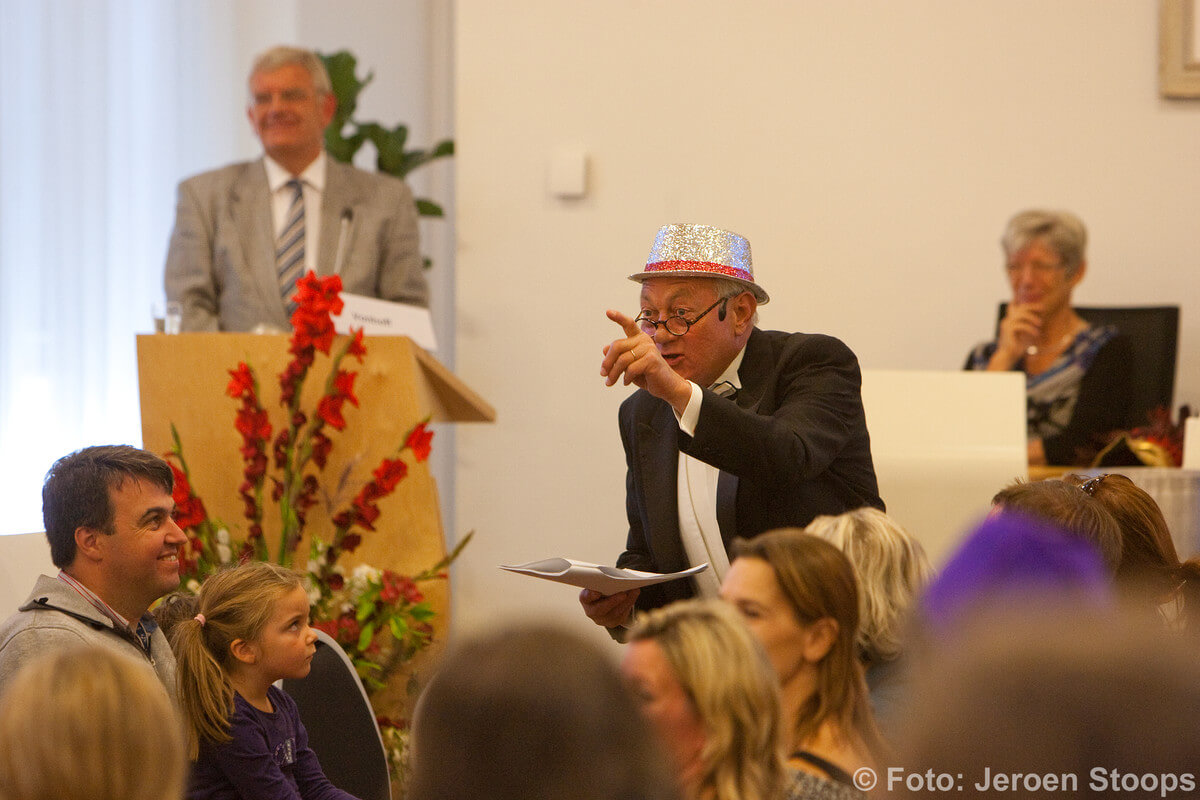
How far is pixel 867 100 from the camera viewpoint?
5.12m

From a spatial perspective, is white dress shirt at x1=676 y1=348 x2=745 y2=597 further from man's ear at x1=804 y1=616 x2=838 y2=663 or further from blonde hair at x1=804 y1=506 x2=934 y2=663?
man's ear at x1=804 y1=616 x2=838 y2=663

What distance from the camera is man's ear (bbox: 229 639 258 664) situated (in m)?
2.30

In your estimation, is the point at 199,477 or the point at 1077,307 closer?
the point at 199,477

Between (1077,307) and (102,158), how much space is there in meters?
3.81

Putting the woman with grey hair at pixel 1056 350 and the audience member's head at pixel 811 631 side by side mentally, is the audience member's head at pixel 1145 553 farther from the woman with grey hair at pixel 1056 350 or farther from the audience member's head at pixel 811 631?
the woman with grey hair at pixel 1056 350

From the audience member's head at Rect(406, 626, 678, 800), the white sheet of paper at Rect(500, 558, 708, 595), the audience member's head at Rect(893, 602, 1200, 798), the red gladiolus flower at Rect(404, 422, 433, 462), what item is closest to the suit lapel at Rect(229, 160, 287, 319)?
the red gladiolus flower at Rect(404, 422, 433, 462)

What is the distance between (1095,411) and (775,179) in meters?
1.45

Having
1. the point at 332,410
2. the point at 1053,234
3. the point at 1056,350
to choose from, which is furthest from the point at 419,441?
the point at 1053,234

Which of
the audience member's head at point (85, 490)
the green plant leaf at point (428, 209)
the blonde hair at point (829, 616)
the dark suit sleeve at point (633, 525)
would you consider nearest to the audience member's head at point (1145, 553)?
the blonde hair at point (829, 616)

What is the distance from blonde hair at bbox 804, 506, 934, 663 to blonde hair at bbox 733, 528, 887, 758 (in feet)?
0.60

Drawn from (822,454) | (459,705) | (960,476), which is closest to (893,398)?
(960,476)

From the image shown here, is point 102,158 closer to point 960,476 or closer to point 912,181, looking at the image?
point 912,181

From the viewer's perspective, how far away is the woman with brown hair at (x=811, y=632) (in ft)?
5.57

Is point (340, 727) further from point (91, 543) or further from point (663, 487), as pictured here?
point (663, 487)
